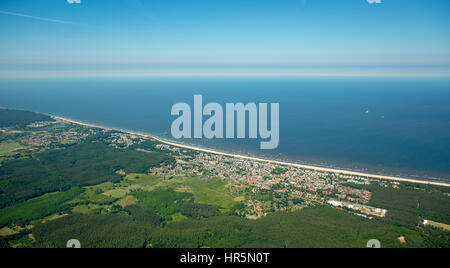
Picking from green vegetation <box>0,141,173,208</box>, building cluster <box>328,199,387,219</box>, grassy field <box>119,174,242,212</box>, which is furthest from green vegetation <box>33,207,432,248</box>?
green vegetation <box>0,141,173,208</box>

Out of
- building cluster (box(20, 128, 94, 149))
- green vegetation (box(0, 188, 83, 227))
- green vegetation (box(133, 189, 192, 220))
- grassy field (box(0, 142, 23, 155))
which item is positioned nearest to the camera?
green vegetation (box(0, 188, 83, 227))

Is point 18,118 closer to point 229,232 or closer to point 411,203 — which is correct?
point 229,232

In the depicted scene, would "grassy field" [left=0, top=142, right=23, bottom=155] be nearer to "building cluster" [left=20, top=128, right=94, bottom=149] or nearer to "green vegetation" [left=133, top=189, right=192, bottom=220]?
"building cluster" [left=20, top=128, right=94, bottom=149]

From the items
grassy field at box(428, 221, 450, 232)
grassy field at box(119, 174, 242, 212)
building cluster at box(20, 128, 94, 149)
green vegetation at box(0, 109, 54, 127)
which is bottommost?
grassy field at box(428, 221, 450, 232)

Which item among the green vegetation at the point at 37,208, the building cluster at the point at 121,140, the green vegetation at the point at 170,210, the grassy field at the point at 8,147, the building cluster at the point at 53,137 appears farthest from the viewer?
the building cluster at the point at 121,140

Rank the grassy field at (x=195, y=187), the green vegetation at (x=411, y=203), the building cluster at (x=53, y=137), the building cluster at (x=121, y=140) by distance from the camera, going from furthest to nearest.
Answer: the building cluster at (x=121, y=140)
the building cluster at (x=53, y=137)
the grassy field at (x=195, y=187)
the green vegetation at (x=411, y=203)

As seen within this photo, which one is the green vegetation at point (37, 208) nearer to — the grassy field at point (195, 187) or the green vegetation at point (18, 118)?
the grassy field at point (195, 187)

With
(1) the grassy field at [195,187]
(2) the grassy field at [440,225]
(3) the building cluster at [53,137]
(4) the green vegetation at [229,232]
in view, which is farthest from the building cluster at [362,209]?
(3) the building cluster at [53,137]

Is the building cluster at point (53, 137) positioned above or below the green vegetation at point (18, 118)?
below
